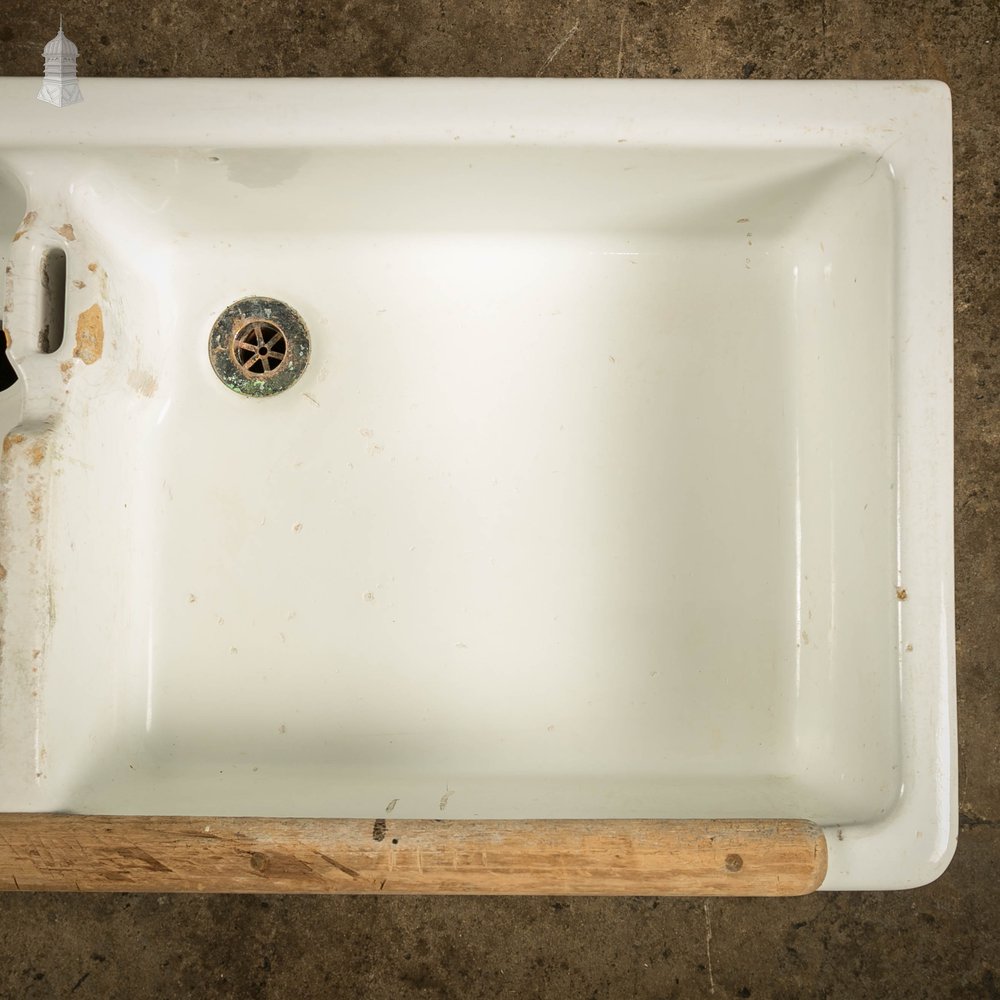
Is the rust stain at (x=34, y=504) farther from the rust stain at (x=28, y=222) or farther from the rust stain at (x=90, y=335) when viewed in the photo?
the rust stain at (x=28, y=222)

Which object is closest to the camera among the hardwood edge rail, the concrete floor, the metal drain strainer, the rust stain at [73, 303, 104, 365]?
the hardwood edge rail

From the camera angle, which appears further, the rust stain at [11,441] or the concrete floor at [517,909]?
the concrete floor at [517,909]

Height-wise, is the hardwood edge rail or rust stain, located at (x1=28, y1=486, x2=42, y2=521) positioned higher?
rust stain, located at (x1=28, y1=486, x2=42, y2=521)

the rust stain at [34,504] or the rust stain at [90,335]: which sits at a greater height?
the rust stain at [90,335]

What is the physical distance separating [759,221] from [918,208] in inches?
8.0

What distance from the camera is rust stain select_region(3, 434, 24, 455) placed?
79cm

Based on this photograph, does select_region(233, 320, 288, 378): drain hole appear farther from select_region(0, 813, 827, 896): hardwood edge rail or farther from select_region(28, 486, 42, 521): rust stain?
select_region(0, 813, 827, 896): hardwood edge rail

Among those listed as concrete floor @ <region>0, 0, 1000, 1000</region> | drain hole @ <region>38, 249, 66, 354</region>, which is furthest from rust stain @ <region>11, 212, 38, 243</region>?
concrete floor @ <region>0, 0, 1000, 1000</region>

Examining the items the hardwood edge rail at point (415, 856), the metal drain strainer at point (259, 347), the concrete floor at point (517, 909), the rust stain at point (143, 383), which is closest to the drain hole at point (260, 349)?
the metal drain strainer at point (259, 347)

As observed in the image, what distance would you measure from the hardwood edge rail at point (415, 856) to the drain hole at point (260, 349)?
55cm

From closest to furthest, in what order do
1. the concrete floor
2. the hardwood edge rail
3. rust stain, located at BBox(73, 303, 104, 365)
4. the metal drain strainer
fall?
1. the hardwood edge rail
2. rust stain, located at BBox(73, 303, 104, 365)
3. the metal drain strainer
4. the concrete floor

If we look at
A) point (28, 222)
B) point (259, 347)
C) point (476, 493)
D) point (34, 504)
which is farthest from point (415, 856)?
point (28, 222)

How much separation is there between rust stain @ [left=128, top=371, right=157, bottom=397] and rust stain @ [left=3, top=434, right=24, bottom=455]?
163 mm

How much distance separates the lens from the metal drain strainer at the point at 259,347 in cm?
97
